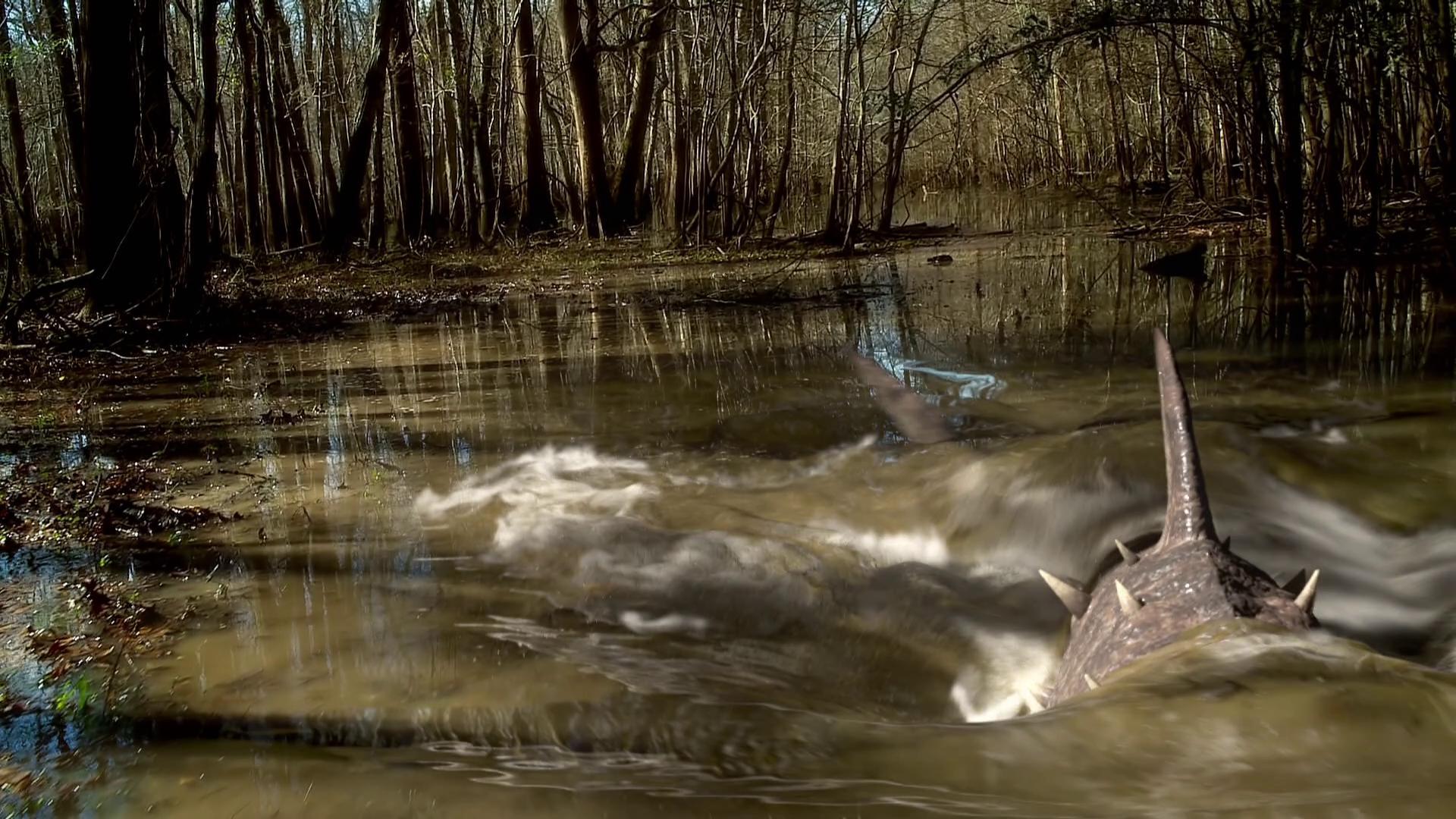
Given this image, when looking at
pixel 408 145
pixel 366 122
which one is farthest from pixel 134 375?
pixel 408 145

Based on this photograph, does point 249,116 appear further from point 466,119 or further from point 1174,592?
point 1174,592

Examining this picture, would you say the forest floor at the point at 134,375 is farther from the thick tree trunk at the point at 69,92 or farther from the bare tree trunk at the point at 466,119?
the bare tree trunk at the point at 466,119

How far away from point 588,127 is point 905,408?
14852 mm

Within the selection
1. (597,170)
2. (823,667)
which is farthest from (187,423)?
(597,170)

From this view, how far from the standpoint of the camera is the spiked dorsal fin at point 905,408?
5.14 m

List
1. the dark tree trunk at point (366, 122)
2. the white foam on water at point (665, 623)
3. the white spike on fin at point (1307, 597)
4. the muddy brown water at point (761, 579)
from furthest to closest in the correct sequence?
1. the dark tree trunk at point (366, 122)
2. the white foam on water at point (665, 623)
3. the white spike on fin at point (1307, 597)
4. the muddy brown water at point (761, 579)

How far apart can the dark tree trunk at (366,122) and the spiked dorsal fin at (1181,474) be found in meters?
16.0

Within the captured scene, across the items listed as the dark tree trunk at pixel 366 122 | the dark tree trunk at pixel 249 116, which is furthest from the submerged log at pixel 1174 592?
the dark tree trunk at pixel 249 116

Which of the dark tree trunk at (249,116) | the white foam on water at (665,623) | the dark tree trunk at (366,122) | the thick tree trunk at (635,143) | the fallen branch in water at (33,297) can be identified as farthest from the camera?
the thick tree trunk at (635,143)

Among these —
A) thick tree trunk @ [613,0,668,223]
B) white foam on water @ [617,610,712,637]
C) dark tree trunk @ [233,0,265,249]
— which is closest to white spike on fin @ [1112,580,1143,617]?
white foam on water @ [617,610,712,637]

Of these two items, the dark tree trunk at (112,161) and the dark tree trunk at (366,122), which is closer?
the dark tree trunk at (112,161)

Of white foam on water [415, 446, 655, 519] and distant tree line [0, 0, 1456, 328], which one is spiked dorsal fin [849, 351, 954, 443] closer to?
white foam on water [415, 446, 655, 519]

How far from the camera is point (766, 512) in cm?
418

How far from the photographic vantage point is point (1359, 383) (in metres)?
5.48
